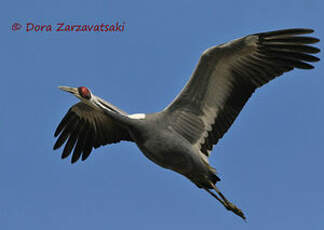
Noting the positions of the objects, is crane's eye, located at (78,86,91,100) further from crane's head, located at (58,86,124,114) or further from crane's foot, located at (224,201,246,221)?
crane's foot, located at (224,201,246,221)

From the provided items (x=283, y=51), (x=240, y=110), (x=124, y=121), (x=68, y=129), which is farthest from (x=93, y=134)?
(x=283, y=51)

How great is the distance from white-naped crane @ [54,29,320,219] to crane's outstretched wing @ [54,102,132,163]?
113 centimetres

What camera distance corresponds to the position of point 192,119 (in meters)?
10.7

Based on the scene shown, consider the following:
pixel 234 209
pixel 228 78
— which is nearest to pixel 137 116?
pixel 228 78

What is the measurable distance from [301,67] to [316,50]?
38 centimetres

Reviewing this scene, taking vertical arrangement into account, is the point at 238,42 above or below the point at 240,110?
above

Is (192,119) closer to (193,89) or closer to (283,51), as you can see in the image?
(193,89)

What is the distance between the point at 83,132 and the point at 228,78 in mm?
2971

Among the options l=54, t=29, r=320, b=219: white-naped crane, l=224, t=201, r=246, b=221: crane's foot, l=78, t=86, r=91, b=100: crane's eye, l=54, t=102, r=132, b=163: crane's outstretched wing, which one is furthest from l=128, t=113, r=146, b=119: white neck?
l=224, t=201, r=246, b=221: crane's foot

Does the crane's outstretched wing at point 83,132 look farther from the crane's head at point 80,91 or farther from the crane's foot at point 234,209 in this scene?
the crane's foot at point 234,209

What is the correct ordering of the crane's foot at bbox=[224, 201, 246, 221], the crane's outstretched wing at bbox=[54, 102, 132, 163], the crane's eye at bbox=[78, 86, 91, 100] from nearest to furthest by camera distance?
the crane's eye at bbox=[78, 86, 91, 100]
the crane's foot at bbox=[224, 201, 246, 221]
the crane's outstretched wing at bbox=[54, 102, 132, 163]

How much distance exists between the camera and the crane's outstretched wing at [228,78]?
399 inches

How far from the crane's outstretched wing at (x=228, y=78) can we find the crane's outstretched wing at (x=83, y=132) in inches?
64.5

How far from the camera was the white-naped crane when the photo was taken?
1010 centimetres
